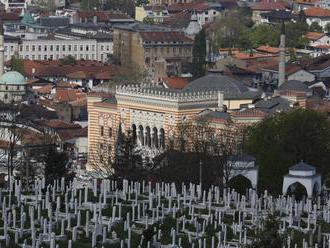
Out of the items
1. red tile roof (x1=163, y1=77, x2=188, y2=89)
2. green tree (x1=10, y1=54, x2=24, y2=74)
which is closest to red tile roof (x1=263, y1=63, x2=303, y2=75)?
red tile roof (x1=163, y1=77, x2=188, y2=89)

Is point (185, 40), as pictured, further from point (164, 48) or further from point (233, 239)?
point (233, 239)

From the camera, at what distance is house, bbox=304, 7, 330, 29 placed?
Result: 365ft

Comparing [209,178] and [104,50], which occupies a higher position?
[209,178]

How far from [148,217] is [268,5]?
83.9m

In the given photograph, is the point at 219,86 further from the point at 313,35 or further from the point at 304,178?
the point at 313,35

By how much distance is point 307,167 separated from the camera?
41500mm

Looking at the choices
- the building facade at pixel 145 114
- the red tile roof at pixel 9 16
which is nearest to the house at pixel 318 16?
the red tile roof at pixel 9 16

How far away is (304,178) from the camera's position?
4097 centimetres

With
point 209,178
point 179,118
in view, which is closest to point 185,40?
point 179,118

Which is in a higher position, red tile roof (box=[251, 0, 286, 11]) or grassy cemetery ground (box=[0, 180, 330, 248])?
grassy cemetery ground (box=[0, 180, 330, 248])

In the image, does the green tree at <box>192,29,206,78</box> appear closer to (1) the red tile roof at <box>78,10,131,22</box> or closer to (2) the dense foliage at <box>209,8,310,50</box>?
(2) the dense foliage at <box>209,8,310,50</box>

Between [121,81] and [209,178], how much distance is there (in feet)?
128

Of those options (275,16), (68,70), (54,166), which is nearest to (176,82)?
(68,70)

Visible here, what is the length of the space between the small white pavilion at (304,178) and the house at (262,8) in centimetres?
7170
